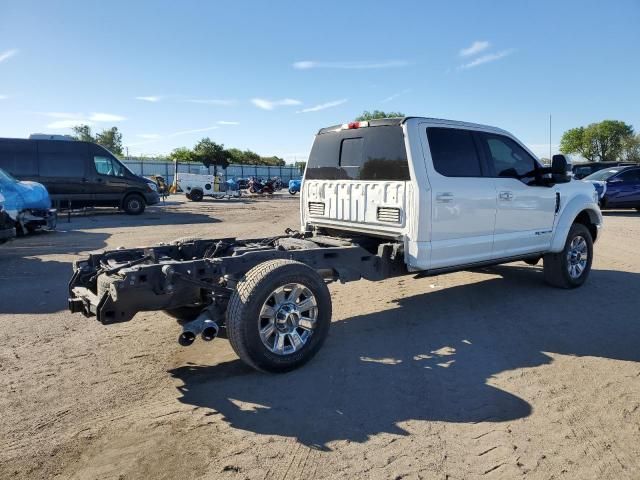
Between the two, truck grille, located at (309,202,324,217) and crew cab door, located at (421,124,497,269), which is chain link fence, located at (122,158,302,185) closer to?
truck grille, located at (309,202,324,217)

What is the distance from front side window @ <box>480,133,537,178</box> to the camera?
5875 millimetres

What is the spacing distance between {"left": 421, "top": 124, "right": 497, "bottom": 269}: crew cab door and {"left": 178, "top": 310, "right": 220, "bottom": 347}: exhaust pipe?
95.9 inches

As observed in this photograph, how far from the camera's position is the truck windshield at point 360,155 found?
5.10m

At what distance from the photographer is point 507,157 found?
608cm

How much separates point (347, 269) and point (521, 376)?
1.81 metres

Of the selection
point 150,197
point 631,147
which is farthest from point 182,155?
point 631,147

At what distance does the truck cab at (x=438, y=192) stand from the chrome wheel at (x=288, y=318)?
138 centimetres

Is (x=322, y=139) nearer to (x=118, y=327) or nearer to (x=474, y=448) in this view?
(x=118, y=327)

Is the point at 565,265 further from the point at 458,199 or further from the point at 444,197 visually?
the point at 444,197

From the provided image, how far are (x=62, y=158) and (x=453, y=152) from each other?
15203 mm

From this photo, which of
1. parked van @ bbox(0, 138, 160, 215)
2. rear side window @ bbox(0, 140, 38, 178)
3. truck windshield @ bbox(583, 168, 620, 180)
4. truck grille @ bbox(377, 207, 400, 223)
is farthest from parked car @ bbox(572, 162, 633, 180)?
rear side window @ bbox(0, 140, 38, 178)

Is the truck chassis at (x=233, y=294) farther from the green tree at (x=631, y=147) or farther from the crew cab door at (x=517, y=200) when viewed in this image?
the green tree at (x=631, y=147)

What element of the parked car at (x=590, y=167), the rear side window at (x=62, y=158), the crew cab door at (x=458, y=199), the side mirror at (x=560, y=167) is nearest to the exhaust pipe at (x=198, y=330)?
the crew cab door at (x=458, y=199)

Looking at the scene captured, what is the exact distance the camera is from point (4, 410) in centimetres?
340
